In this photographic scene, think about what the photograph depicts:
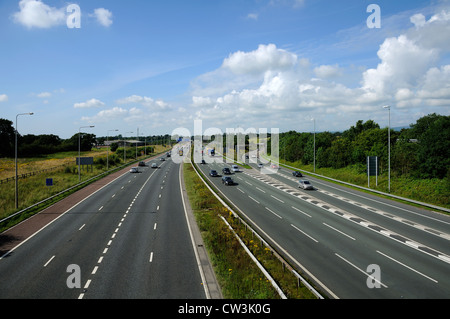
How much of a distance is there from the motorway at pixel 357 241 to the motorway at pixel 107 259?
6.38 metres

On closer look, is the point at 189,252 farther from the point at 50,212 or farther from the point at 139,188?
the point at 139,188

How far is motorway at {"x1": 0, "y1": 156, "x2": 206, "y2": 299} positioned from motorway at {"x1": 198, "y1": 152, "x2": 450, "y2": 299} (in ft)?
20.9

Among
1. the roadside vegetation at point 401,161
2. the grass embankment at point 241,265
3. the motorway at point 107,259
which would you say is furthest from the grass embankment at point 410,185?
the motorway at point 107,259

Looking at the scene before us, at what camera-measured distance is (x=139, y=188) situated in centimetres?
4091

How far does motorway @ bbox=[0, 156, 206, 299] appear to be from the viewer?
12.2 m

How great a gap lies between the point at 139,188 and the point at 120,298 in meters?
30.7

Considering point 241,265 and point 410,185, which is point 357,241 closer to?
point 241,265

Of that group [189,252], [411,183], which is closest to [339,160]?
[411,183]

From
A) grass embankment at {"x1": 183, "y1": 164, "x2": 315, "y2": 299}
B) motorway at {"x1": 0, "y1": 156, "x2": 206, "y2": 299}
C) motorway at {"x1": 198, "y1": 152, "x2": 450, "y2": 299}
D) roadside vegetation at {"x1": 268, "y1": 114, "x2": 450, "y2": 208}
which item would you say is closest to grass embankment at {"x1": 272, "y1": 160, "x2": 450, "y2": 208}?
roadside vegetation at {"x1": 268, "y1": 114, "x2": 450, "y2": 208}

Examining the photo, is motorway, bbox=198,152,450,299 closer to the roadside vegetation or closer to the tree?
the roadside vegetation

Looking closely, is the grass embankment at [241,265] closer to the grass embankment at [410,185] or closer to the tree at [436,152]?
the grass embankment at [410,185]

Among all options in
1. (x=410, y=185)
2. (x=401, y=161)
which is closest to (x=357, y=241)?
(x=410, y=185)

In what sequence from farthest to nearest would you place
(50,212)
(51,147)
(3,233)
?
1. (51,147)
2. (50,212)
3. (3,233)
